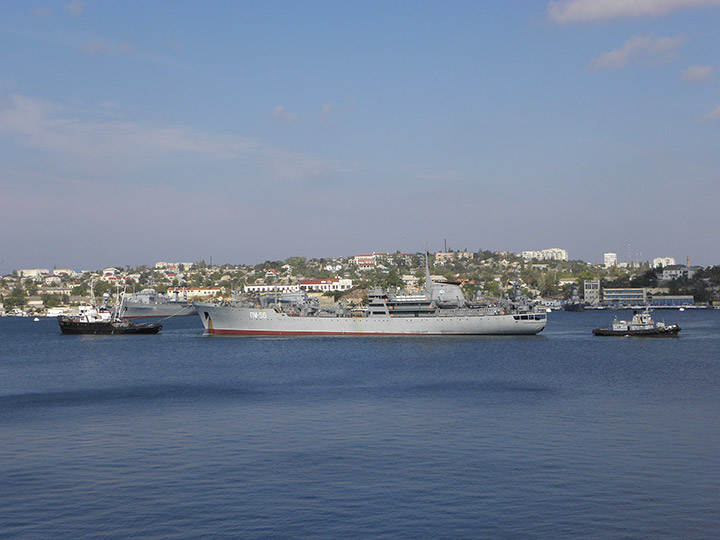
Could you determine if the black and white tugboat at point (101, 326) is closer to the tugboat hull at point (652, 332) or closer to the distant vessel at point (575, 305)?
the tugboat hull at point (652, 332)

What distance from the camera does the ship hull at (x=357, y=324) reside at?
58.4m

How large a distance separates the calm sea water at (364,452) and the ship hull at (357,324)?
65.0 feet

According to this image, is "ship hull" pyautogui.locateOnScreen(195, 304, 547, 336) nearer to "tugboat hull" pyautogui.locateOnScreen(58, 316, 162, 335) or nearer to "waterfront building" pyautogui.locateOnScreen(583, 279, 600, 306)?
Answer: "tugboat hull" pyautogui.locateOnScreen(58, 316, 162, 335)

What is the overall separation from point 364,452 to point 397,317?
40169 millimetres

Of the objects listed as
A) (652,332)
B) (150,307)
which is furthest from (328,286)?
(652,332)

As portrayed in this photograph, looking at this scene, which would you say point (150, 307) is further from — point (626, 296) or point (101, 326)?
point (626, 296)

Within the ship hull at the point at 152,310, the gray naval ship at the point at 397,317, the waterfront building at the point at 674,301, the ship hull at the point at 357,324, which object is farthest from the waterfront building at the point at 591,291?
the ship hull at the point at 357,324

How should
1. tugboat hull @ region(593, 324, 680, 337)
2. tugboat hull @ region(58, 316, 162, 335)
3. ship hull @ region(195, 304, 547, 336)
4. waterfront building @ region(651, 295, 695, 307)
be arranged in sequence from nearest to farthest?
tugboat hull @ region(593, 324, 680, 337) < ship hull @ region(195, 304, 547, 336) < tugboat hull @ region(58, 316, 162, 335) < waterfront building @ region(651, 295, 695, 307)

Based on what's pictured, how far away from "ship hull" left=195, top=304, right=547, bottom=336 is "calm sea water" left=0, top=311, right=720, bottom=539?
Result: 1982cm

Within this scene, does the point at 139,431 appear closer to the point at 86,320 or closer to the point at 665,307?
the point at 86,320

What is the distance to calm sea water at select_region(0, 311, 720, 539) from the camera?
14.5 metres

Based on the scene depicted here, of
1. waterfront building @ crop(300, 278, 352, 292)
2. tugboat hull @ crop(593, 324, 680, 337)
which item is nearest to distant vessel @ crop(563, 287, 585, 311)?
waterfront building @ crop(300, 278, 352, 292)

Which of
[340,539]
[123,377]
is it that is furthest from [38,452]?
[123,377]

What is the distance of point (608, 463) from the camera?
18109mm
